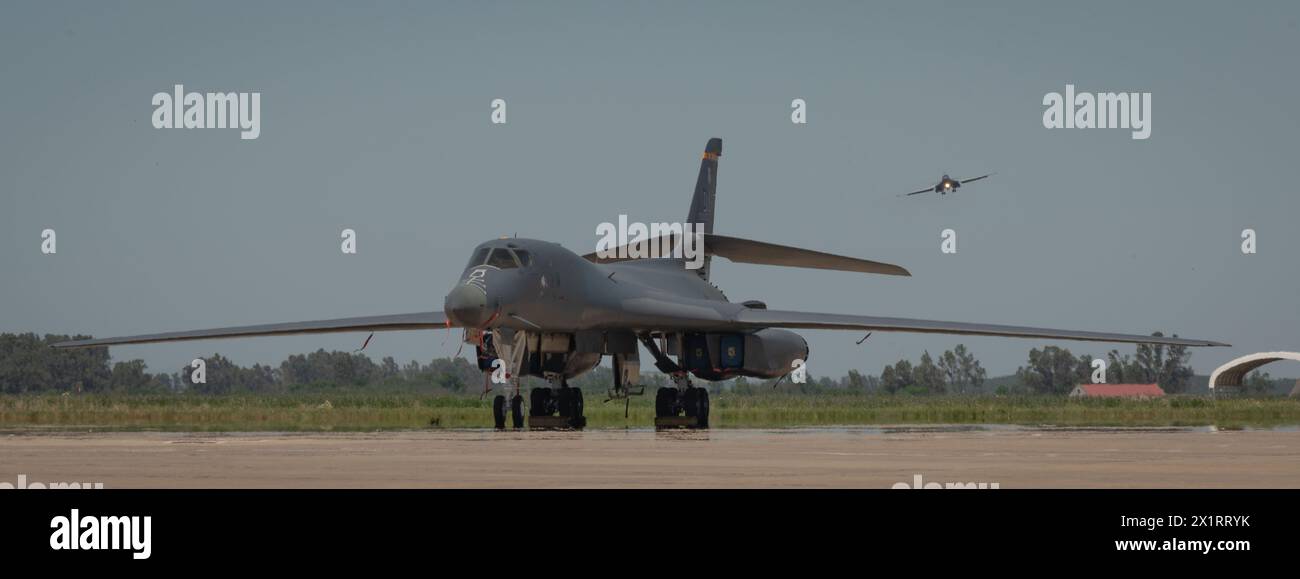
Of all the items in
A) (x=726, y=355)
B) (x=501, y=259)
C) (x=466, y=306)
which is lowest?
(x=726, y=355)

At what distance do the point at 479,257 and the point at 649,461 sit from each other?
34.6 ft

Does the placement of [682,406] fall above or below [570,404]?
below

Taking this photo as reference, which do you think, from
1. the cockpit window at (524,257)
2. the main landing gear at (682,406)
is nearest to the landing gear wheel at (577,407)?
the main landing gear at (682,406)

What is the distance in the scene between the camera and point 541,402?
99.0 feet

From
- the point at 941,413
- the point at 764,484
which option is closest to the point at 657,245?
the point at 941,413

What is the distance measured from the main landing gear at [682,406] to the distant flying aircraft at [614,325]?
25 mm

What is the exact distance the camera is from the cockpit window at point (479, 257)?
26.0m

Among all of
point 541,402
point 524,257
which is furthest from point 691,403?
point 524,257

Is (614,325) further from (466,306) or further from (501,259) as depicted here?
(466,306)

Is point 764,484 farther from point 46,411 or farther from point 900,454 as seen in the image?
point 46,411

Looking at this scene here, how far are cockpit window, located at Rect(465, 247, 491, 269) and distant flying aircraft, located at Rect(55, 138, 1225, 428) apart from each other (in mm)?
24

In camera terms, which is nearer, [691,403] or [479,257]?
[479,257]

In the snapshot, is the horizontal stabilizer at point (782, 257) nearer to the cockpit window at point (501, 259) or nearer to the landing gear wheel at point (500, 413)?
the landing gear wheel at point (500, 413)
